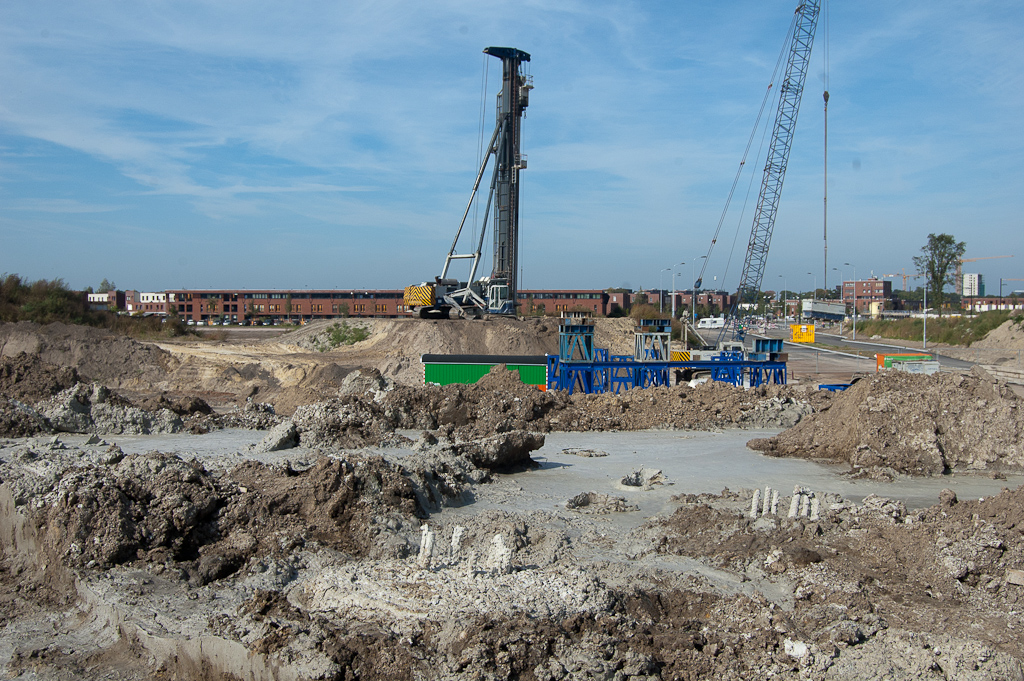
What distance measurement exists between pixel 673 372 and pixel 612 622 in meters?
19.8

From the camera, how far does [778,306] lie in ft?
431

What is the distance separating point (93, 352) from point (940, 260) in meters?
76.9

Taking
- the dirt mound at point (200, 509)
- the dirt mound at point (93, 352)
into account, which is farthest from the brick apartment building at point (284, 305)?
the dirt mound at point (200, 509)

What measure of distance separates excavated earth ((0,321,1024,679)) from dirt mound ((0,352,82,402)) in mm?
4239

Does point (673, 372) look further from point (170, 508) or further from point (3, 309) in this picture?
point (3, 309)

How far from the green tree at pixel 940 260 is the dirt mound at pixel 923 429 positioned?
69.8 m

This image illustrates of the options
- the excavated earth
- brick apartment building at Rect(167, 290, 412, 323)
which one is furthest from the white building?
the excavated earth

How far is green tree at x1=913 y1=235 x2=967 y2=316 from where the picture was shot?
74.5 meters

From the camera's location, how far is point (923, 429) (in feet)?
42.3

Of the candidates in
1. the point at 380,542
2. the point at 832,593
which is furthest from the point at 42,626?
the point at 832,593

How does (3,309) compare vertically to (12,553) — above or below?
above

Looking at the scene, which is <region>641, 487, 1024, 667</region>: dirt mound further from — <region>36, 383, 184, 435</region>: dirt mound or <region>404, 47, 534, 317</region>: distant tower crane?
<region>404, 47, 534, 317</region>: distant tower crane

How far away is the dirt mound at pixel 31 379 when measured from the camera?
16875 mm

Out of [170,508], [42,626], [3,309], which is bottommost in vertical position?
[42,626]
